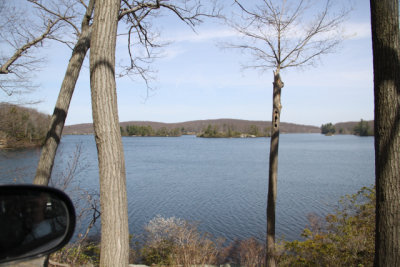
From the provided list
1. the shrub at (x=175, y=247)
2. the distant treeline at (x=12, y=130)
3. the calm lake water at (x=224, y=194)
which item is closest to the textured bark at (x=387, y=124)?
the shrub at (x=175, y=247)

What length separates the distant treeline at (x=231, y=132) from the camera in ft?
473

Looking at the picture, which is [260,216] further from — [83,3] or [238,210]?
[83,3]

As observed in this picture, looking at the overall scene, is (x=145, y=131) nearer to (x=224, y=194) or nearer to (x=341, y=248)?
(x=224, y=194)

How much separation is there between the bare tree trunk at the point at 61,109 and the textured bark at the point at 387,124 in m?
5.03

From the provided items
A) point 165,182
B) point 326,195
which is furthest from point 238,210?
point 165,182

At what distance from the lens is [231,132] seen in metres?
144

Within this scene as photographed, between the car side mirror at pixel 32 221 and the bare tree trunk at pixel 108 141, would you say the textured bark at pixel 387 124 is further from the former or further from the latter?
the car side mirror at pixel 32 221

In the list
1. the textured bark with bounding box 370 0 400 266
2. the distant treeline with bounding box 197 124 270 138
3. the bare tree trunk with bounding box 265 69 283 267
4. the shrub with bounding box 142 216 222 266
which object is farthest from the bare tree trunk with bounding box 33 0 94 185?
the distant treeline with bounding box 197 124 270 138

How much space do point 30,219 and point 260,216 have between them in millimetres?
15159

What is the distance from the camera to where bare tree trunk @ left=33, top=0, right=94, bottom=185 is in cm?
556

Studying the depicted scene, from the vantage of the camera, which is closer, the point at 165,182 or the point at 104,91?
the point at 104,91

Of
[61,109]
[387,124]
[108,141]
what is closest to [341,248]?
[387,124]

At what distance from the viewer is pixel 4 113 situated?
9.09 m

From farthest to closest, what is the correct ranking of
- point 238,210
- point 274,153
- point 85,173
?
point 85,173 → point 238,210 → point 274,153
